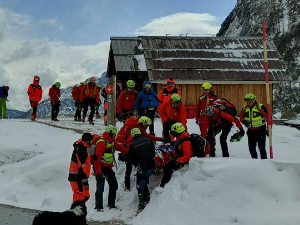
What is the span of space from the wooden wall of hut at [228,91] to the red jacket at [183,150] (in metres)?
11.4

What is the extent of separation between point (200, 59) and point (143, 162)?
536 inches

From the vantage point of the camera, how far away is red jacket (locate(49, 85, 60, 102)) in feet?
50.9

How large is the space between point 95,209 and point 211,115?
131 inches

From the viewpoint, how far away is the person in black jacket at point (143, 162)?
25.4 ft

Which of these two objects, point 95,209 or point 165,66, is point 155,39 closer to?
point 165,66

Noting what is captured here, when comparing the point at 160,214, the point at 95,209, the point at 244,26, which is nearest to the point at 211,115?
the point at 160,214

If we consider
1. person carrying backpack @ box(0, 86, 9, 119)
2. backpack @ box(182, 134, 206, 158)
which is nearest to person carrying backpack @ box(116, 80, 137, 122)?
backpack @ box(182, 134, 206, 158)

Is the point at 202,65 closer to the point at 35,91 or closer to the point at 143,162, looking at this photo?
the point at 35,91

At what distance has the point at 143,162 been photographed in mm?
7742

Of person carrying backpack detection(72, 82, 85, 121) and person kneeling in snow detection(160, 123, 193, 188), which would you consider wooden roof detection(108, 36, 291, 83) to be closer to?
person carrying backpack detection(72, 82, 85, 121)

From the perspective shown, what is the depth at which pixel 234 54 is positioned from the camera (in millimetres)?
21062

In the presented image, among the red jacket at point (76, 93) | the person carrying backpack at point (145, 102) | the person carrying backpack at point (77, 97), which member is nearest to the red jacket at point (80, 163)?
the person carrying backpack at point (145, 102)

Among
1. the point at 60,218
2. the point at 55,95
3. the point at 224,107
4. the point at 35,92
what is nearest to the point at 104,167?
the point at 224,107

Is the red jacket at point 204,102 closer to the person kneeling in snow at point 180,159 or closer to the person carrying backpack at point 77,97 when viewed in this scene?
the person kneeling in snow at point 180,159
